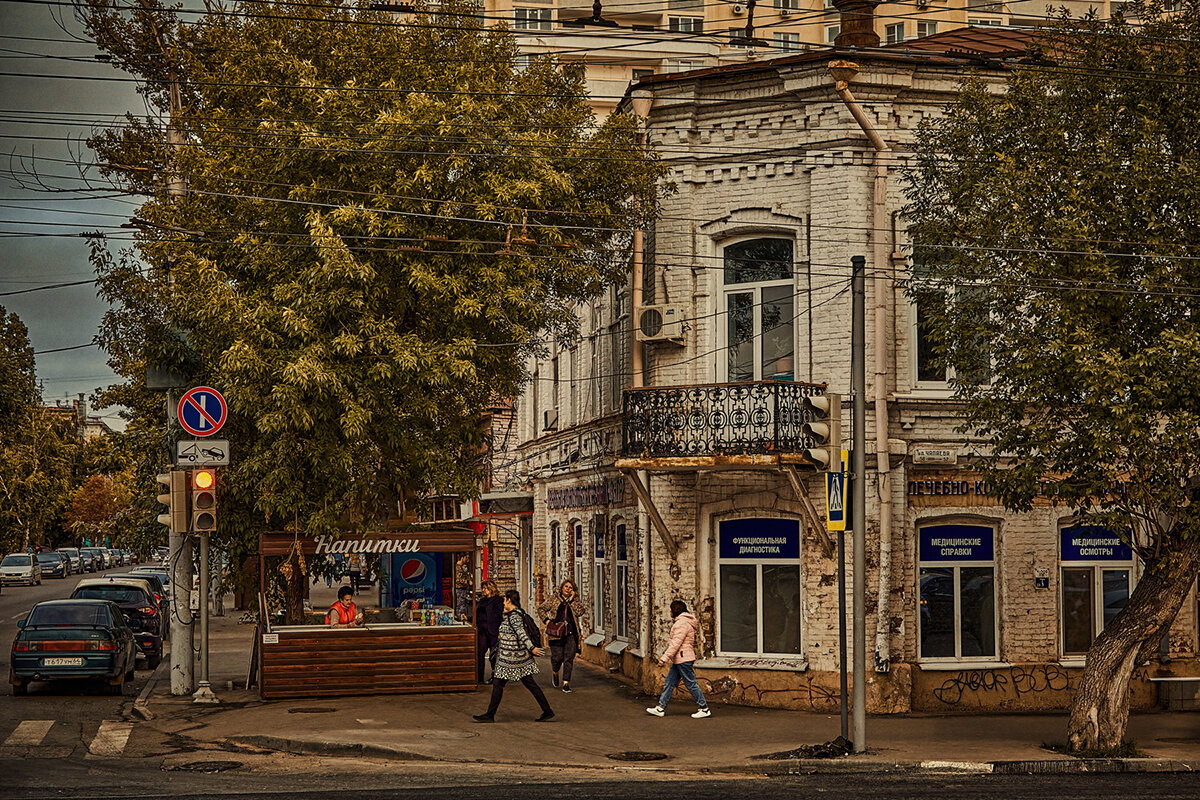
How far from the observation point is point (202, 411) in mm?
18656

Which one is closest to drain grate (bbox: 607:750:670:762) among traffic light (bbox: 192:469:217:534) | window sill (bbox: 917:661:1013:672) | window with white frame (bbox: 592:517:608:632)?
window sill (bbox: 917:661:1013:672)

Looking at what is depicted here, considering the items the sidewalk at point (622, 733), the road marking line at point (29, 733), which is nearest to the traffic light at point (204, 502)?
the sidewalk at point (622, 733)

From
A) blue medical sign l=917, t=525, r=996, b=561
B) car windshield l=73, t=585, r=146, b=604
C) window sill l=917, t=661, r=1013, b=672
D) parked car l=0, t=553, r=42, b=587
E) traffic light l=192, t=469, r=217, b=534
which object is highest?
traffic light l=192, t=469, r=217, b=534

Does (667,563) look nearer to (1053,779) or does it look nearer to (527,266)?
(527,266)

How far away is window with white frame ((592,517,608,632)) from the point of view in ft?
79.7

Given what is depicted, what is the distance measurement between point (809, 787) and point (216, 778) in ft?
18.7

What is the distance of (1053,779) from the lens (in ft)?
43.8

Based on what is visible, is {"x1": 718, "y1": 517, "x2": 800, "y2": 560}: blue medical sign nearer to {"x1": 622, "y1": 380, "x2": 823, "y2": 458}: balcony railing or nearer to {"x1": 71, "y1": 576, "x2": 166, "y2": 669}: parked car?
{"x1": 622, "y1": 380, "x2": 823, "y2": 458}: balcony railing

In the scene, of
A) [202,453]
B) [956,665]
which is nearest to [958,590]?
[956,665]

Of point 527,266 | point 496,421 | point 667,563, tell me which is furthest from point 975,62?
point 496,421

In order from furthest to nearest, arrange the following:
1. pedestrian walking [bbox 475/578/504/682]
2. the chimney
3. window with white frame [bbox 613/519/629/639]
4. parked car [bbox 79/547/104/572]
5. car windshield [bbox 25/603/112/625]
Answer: parked car [bbox 79/547/104/572] < window with white frame [bbox 613/519/629/639] < car windshield [bbox 25/603/112/625] < the chimney < pedestrian walking [bbox 475/578/504/682]

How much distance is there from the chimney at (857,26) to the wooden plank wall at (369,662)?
438 inches

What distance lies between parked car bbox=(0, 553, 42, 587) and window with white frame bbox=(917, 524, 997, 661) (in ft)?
171

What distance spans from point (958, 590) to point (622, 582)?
612 cm
